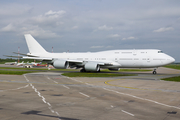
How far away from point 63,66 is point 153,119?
120 feet

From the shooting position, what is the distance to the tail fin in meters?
53.5

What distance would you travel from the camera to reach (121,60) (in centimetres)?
4297

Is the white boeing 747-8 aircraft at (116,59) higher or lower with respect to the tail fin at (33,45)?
lower

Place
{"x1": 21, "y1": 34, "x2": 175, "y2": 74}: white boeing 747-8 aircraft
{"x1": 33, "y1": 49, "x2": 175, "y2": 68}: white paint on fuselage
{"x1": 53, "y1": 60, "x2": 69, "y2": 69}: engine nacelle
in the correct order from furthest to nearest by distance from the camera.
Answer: {"x1": 53, "y1": 60, "x2": 69, "y2": 69}: engine nacelle, {"x1": 21, "y1": 34, "x2": 175, "y2": 74}: white boeing 747-8 aircraft, {"x1": 33, "y1": 49, "x2": 175, "y2": 68}: white paint on fuselage

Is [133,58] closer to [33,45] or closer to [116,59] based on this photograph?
[116,59]

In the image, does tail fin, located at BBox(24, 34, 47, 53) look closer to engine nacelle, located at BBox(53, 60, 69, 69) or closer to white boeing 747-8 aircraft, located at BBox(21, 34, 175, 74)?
white boeing 747-8 aircraft, located at BBox(21, 34, 175, 74)

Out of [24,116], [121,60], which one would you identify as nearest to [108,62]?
[121,60]

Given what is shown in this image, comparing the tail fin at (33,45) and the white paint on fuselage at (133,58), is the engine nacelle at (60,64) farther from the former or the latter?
the tail fin at (33,45)

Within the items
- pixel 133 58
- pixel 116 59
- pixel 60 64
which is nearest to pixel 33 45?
pixel 60 64

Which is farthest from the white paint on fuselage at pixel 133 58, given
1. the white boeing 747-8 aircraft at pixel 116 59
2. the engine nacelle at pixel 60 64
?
the engine nacelle at pixel 60 64

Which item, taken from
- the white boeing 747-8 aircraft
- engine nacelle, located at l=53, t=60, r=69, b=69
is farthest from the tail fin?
engine nacelle, located at l=53, t=60, r=69, b=69

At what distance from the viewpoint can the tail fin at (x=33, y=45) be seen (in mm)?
53531

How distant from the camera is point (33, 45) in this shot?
53531mm

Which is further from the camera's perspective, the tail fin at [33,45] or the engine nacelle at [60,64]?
the tail fin at [33,45]
